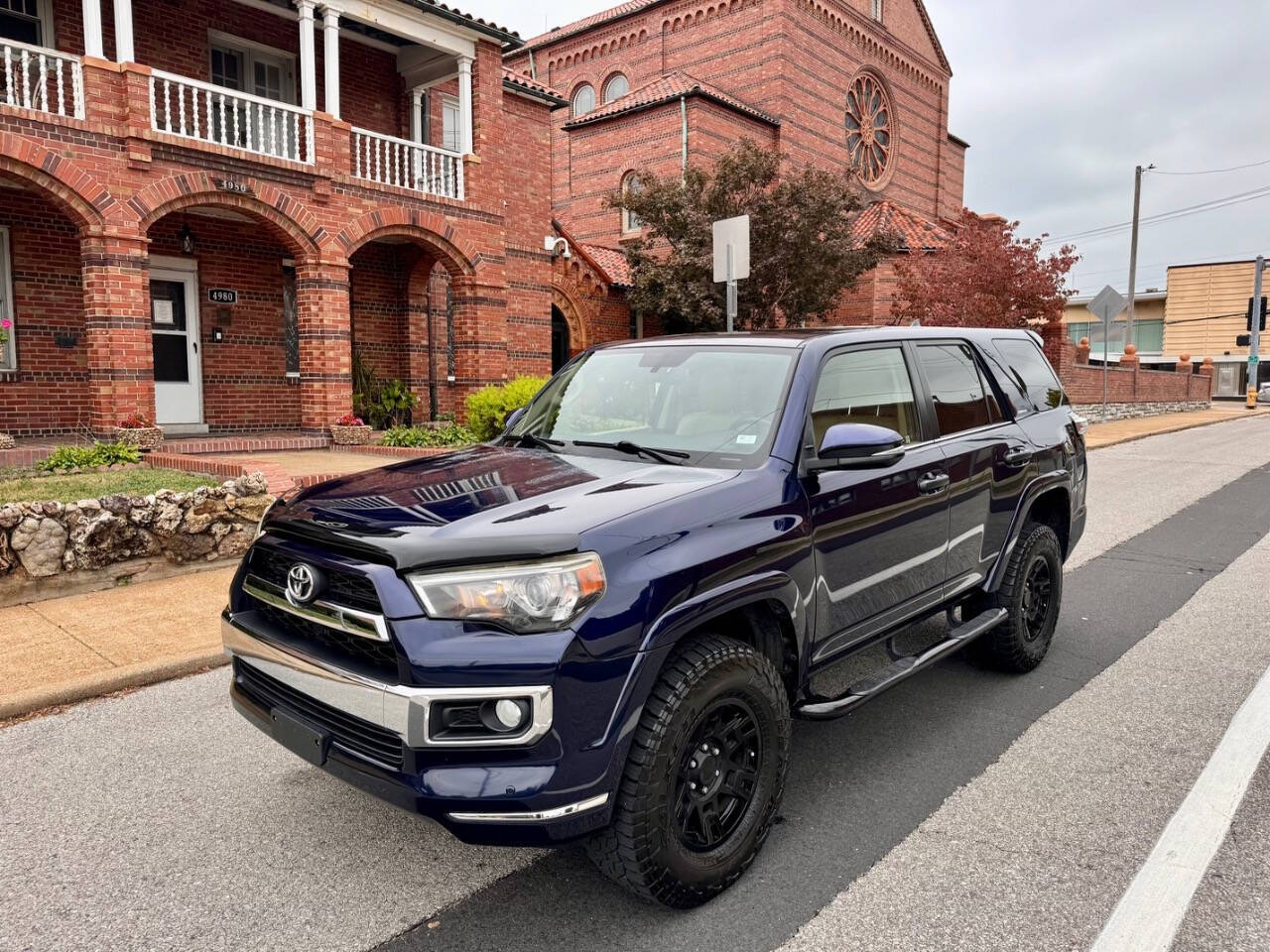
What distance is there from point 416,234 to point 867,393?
12.5m

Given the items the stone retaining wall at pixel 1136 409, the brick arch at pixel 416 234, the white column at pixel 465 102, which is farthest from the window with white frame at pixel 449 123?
the stone retaining wall at pixel 1136 409

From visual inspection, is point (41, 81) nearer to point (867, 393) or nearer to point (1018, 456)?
point (867, 393)

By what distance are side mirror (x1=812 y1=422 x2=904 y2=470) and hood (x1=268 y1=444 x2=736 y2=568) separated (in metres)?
0.37

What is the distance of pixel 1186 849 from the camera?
3047 millimetres

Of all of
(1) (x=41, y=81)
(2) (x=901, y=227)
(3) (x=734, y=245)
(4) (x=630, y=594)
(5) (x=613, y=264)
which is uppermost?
(2) (x=901, y=227)

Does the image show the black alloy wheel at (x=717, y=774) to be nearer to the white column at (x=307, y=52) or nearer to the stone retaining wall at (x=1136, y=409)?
the white column at (x=307, y=52)

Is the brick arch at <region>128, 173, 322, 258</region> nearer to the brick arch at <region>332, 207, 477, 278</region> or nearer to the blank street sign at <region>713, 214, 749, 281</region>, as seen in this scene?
the brick arch at <region>332, 207, 477, 278</region>

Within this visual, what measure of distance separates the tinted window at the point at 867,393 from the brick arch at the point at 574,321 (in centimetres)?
1636

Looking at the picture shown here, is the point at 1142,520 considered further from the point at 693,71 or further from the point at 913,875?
the point at 693,71

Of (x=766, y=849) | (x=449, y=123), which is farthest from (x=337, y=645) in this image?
(x=449, y=123)

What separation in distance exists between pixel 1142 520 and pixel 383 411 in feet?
39.7

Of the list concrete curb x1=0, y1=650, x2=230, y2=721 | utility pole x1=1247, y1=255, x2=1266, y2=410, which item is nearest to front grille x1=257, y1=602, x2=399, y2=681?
concrete curb x1=0, y1=650, x2=230, y2=721

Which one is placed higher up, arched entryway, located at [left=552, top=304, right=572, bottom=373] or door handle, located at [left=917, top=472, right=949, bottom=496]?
arched entryway, located at [left=552, top=304, right=572, bottom=373]

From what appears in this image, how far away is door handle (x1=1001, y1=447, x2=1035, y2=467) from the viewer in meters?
4.57
